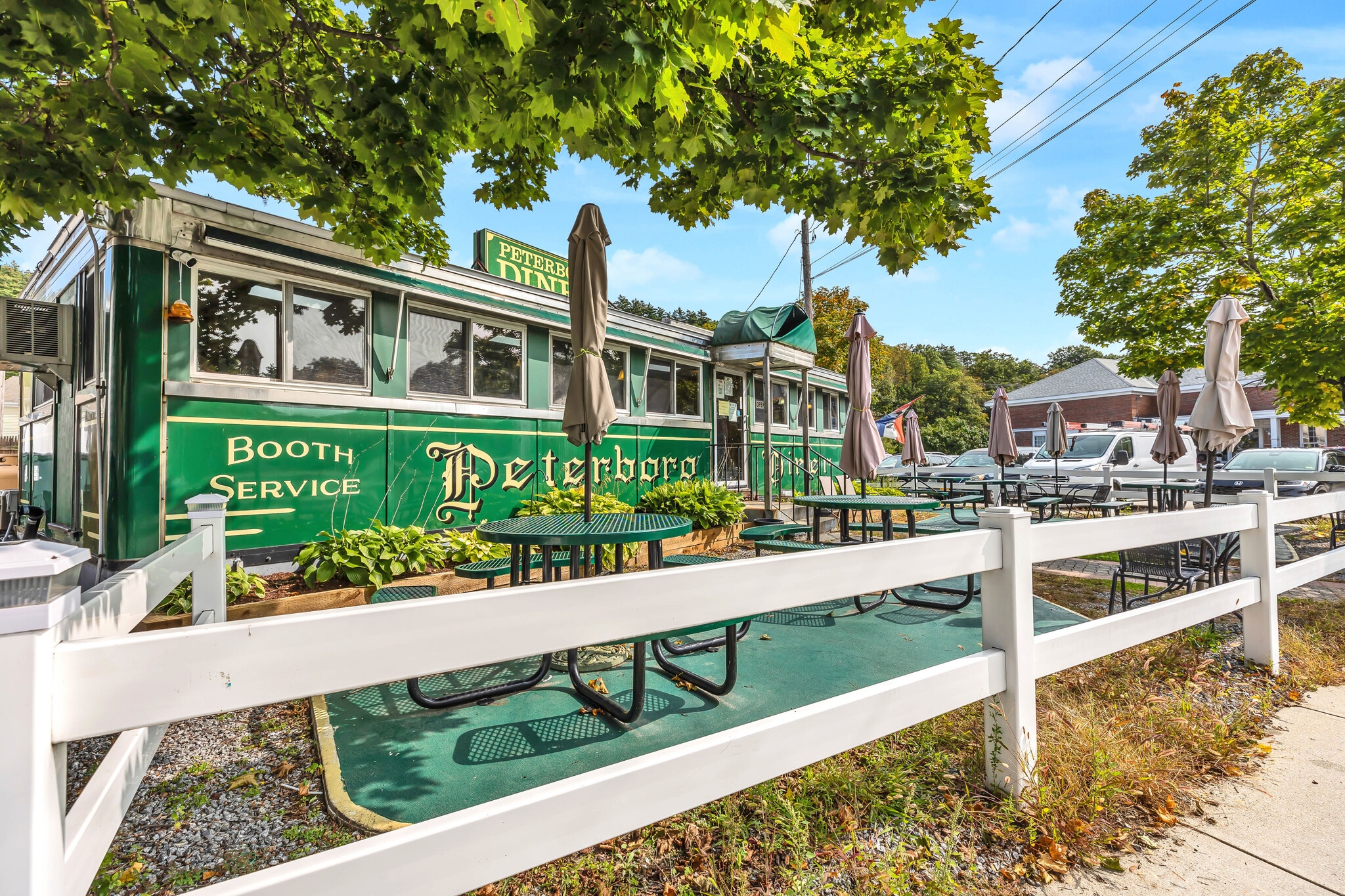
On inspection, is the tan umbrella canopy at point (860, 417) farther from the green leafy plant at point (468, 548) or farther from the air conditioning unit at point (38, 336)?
the air conditioning unit at point (38, 336)

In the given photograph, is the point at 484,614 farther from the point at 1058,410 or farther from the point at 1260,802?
the point at 1058,410

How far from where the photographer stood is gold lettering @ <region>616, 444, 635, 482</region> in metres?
9.14

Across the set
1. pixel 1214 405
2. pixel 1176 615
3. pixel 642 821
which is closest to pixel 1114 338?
pixel 1214 405

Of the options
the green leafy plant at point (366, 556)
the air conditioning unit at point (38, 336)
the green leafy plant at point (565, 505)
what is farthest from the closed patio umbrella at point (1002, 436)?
the air conditioning unit at point (38, 336)

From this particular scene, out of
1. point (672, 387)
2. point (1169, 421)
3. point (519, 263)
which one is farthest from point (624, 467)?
point (1169, 421)

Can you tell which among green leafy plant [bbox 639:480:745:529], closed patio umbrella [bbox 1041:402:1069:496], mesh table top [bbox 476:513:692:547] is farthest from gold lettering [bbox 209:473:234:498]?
closed patio umbrella [bbox 1041:402:1069:496]

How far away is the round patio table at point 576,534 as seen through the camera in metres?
3.04

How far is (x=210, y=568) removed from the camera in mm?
3328

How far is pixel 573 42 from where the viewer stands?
2.57m

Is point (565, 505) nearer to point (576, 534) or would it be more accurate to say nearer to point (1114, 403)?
point (576, 534)

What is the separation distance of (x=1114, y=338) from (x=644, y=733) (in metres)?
12.4

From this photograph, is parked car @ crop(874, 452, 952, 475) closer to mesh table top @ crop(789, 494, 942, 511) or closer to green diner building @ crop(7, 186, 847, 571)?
mesh table top @ crop(789, 494, 942, 511)

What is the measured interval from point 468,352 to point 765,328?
5446mm

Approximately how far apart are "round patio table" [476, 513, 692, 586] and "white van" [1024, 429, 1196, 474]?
1502 cm
